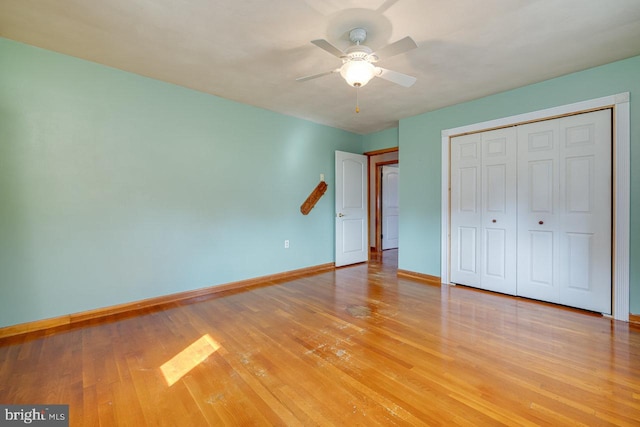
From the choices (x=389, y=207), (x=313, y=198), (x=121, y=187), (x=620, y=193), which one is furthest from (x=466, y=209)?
(x=121, y=187)

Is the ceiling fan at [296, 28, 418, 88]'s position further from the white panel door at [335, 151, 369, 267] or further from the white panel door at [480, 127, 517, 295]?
the white panel door at [335, 151, 369, 267]

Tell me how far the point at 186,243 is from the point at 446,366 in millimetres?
2896

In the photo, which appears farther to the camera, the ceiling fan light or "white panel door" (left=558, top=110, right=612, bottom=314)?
"white panel door" (left=558, top=110, right=612, bottom=314)

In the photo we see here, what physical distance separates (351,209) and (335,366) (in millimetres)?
3373

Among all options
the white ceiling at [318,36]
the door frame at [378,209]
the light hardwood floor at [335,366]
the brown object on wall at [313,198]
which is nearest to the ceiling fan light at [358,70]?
the white ceiling at [318,36]

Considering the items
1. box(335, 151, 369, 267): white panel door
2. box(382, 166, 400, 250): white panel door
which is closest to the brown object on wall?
box(335, 151, 369, 267): white panel door

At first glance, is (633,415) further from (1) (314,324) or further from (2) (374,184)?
(2) (374,184)

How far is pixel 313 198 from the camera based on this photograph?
14.7ft

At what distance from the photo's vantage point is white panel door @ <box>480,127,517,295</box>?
326cm

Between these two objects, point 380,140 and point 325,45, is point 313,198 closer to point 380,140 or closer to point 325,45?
point 380,140

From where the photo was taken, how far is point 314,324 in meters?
2.54

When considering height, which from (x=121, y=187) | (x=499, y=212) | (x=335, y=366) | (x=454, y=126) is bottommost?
(x=335, y=366)

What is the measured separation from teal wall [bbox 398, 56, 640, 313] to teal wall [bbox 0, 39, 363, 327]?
6.40 ft

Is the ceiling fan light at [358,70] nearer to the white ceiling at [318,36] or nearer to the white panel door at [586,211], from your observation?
the white ceiling at [318,36]
